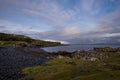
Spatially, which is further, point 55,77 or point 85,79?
point 55,77

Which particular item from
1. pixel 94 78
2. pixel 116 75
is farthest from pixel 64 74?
pixel 116 75

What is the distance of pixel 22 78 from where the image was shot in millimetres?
30484

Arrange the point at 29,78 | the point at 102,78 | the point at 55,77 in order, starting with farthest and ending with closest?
the point at 29,78 → the point at 55,77 → the point at 102,78

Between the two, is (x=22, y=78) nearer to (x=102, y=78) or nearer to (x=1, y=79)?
(x=1, y=79)

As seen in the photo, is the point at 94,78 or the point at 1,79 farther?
the point at 1,79

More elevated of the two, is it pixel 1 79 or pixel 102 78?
pixel 102 78

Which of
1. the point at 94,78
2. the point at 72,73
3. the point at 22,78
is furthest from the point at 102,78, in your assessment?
the point at 22,78

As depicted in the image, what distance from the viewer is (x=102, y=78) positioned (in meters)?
22.6

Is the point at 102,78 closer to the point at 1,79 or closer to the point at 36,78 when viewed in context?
the point at 36,78

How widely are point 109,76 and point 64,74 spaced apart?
828 cm

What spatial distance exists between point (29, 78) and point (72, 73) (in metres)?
7.89

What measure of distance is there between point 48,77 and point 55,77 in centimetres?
132

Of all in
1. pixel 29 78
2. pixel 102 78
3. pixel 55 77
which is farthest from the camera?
pixel 29 78

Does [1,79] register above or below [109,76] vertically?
below
